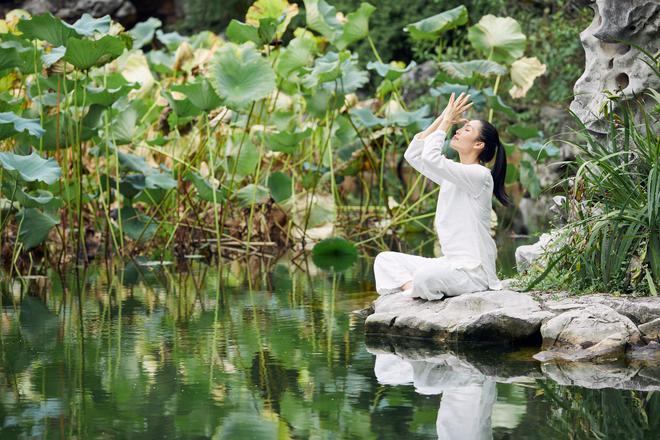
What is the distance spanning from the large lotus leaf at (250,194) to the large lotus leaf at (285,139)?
574 millimetres

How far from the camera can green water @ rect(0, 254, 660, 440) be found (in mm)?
3926

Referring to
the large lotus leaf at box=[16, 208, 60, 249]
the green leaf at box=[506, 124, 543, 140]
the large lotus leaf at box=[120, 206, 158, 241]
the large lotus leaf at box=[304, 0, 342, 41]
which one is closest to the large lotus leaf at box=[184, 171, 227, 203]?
the large lotus leaf at box=[120, 206, 158, 241]

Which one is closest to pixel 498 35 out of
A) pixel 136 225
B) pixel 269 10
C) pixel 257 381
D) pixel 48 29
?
pixel 269 10

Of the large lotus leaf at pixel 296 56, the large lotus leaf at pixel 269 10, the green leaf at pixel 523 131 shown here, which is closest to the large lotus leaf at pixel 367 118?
the large lotus leaf at pixel 296 56

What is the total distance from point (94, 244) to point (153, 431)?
7.28m

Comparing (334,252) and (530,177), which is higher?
(530,177)

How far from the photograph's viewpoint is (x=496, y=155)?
6.21 meters

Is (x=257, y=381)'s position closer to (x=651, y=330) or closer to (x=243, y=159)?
(x=651, y=330)

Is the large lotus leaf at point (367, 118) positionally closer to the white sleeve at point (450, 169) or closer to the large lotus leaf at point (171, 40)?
the large lotus leaf at point (171, 40)

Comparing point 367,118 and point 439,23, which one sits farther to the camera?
point 367,118

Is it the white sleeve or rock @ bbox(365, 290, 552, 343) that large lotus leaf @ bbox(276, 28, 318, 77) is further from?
rock @ bbox(365, 290, 552, 343)

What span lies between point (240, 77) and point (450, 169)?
370 cm

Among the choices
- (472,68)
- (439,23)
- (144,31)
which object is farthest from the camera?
(144,31)

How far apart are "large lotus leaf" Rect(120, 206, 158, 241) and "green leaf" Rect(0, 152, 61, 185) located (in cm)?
212
